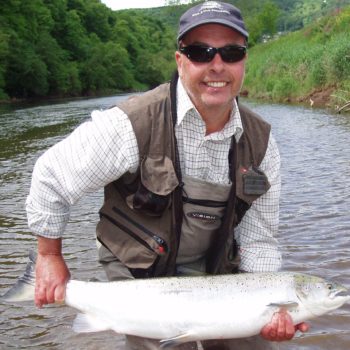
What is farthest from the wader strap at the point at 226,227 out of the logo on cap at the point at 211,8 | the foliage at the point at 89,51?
the foliage at the point at 89,51

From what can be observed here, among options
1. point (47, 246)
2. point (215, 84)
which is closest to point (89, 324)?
point (47, 246)

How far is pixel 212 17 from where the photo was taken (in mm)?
2812

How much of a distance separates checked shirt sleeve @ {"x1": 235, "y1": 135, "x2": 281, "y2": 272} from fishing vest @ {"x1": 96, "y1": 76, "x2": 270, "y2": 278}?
144 mm

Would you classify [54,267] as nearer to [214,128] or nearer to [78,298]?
[78,298]

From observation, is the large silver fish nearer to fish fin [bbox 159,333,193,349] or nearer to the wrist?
fish fin [bbox 159,333,193,349]

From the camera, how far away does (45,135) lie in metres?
17.6

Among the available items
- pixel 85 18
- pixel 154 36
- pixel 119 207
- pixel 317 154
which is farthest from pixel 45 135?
pixel 154 36

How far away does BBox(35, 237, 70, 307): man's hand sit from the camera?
111 inches

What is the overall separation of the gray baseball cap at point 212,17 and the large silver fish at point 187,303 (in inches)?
53.8

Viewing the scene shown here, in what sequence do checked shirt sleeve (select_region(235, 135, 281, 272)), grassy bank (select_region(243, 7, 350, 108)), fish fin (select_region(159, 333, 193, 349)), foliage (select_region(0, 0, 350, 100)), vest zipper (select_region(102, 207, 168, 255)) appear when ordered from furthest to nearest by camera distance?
foliage (select_region(0, 0, 350, 100)), grassy bank (select_region(243, 7, 350, 108)), checked shirt sleeve (select_region(235, 135, 281, 272)), vest zipper (select_region(102, 207, 168, 255)), fish fin (select_region(159, 333, 193, 349))

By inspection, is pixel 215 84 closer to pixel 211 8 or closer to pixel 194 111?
pixel 194 111

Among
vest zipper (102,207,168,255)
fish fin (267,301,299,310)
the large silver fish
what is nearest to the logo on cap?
vest zipper (102,207,168,255)

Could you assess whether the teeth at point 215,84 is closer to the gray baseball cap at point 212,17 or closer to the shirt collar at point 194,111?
the shirt collar at point 194,111

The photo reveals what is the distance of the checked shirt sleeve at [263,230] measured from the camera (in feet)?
10.6
